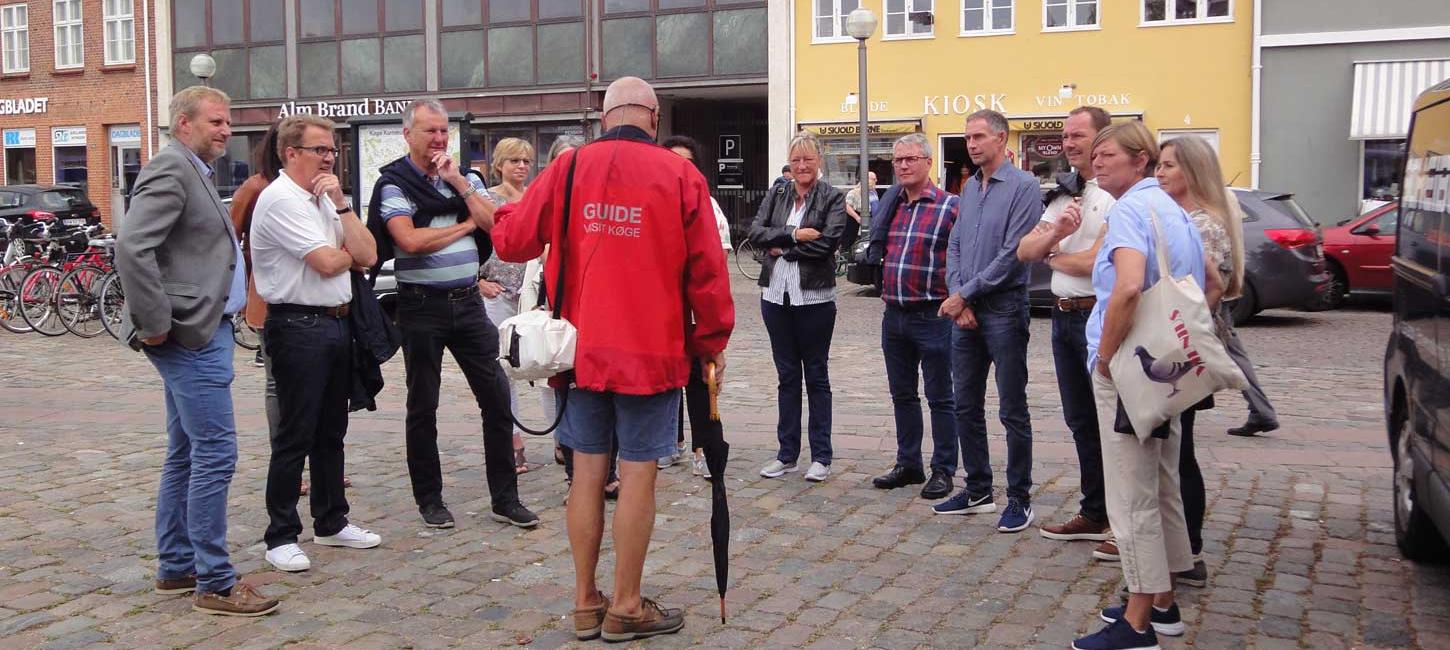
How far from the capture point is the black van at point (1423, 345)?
15.0ft

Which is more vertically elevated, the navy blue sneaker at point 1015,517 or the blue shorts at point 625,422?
the blue shorts at point 625,422

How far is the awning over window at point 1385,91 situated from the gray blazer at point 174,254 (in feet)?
74.6

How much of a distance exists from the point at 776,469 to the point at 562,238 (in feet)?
9.88

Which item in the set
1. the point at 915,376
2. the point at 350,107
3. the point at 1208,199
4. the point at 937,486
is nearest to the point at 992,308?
the point at 915,376

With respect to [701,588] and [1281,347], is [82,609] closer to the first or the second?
[701,588]

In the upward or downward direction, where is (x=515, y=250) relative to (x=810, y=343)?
upward

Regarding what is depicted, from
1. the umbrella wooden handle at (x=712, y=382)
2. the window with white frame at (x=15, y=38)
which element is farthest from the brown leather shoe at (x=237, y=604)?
the window with white frame at (x=15, y=38)

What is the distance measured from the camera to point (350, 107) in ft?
103

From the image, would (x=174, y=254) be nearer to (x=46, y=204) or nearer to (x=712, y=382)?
(x=712, y=382)

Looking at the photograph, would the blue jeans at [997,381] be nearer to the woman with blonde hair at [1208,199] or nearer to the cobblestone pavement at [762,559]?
the cobblestone pavement at [762,559]

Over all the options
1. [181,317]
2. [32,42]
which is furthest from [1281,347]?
[32,42]

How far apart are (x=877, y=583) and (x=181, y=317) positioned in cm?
280

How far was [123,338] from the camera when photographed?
5047mm

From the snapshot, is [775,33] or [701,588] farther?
[775,33]
